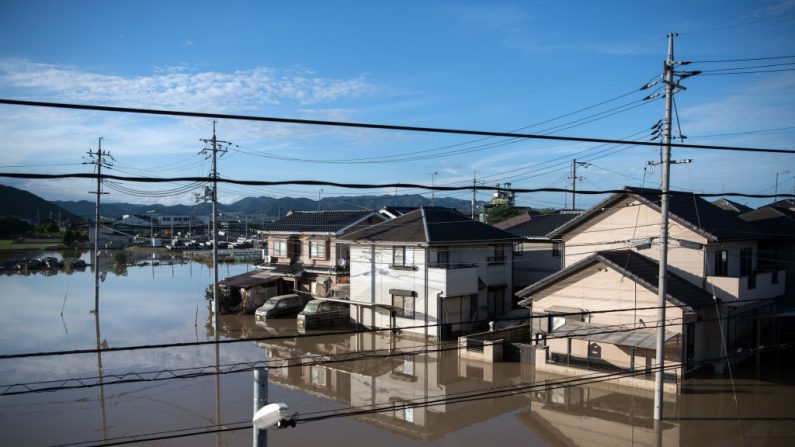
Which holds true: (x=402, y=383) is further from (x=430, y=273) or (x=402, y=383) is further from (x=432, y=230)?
(x=432, y=230)

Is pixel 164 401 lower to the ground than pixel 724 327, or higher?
lower

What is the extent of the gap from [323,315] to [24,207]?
8695cm

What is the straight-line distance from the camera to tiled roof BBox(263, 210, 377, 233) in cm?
2836

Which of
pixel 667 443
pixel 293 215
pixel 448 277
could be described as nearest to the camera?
pixel 667 443

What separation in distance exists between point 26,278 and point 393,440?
4212 cm

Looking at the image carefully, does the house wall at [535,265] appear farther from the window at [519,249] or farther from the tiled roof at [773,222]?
the tiled roof at [773,222]

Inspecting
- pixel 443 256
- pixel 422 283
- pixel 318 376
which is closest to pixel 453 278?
pixel 443 256

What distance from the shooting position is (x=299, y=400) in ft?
47.7

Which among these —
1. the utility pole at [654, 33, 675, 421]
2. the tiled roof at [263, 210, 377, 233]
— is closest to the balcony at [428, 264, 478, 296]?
the tiled roof at [263, 210, 377, 233]

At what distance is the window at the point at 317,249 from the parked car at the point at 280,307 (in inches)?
110

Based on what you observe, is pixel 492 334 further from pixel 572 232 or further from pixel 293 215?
pixel 293 215

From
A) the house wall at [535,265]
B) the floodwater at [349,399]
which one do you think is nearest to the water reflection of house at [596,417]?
the floodwater at [349,399]

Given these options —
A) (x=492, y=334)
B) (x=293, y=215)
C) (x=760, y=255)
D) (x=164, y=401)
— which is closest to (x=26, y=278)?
(x=293, y=215)

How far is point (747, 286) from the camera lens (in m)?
17.0
